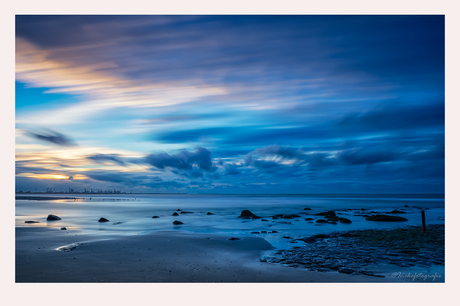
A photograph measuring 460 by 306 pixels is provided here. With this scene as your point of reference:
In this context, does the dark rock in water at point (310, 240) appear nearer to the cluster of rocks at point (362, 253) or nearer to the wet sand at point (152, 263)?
the cluster of rocks at point (362, 253)

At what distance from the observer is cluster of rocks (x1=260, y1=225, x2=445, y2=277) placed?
1170 cm

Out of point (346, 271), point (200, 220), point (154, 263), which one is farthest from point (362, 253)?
point (200, 220)

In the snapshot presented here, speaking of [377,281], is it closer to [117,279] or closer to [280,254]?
[280,254]

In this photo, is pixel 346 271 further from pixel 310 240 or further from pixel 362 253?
pixel 310 240

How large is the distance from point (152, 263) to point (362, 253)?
31.6ft

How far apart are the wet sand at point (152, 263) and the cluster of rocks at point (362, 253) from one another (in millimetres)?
941

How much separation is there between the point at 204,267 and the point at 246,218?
73.3ft

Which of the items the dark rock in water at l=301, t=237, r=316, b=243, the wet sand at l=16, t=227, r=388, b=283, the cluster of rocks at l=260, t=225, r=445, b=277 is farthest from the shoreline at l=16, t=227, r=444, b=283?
the dark rock in water at l=301, t=237, r=316, b=243

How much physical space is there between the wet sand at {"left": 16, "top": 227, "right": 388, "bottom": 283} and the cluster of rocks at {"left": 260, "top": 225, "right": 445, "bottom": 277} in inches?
37.0

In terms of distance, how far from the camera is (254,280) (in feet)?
33.2

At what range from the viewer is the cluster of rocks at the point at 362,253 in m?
11.7

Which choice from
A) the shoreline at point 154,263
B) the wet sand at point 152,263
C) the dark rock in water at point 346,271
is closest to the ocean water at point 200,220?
the shoreline at point 154,263

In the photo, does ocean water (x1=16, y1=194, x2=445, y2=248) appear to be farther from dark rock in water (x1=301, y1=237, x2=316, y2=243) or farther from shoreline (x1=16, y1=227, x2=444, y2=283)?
shoreline (x1=16, y1=227, x2=444, y2=283)
